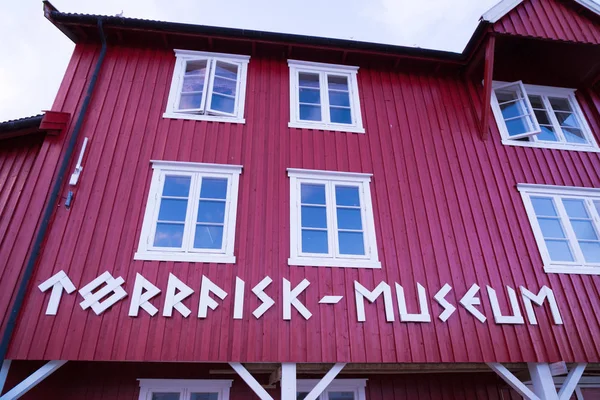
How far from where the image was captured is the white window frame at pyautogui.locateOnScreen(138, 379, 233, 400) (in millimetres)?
6668

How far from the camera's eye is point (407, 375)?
24.5ft

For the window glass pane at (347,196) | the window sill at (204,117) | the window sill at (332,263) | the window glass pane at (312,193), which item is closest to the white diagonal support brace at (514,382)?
the window sill at (332,263)

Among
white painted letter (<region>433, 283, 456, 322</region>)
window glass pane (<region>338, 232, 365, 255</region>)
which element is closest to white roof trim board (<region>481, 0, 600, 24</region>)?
window glass pane (<region>338, 232, 365, 255</region>)

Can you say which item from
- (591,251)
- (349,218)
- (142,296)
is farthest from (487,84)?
(142,296)

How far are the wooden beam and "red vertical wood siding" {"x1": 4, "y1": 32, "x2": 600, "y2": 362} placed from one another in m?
0.29

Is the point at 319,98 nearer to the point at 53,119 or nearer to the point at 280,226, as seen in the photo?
the point at 280,226

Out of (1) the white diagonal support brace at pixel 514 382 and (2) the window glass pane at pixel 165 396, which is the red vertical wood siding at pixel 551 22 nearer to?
(1) the white diagonal support brace at pixel 514 382

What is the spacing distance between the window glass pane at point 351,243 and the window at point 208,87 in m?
3.11

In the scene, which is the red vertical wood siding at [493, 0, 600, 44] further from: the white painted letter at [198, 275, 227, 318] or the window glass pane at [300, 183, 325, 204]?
the white painted letter at [198, 275, 227, 318]

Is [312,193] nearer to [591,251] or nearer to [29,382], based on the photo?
[29,382]

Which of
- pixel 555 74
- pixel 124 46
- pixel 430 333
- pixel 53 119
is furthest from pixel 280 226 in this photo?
pixel 555 74

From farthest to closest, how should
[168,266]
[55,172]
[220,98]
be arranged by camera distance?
[220,98] → [55,172] → [168,266]

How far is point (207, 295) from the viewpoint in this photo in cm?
602

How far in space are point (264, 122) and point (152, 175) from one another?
240cm
